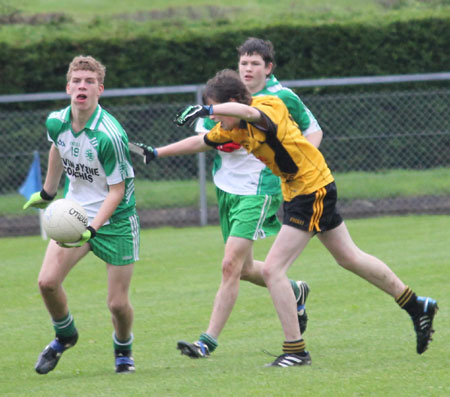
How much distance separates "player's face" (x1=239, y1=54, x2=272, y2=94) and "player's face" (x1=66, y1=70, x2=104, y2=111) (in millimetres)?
1384

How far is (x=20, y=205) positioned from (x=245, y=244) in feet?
27.8

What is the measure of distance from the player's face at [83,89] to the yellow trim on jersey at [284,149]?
0.88m

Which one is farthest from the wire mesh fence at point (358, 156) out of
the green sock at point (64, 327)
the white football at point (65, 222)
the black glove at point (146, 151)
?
the white football at point (65, 222)

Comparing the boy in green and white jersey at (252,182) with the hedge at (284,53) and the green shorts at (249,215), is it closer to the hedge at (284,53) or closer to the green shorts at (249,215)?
the green shorts at (249,215)

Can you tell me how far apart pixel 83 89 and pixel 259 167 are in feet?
5.49

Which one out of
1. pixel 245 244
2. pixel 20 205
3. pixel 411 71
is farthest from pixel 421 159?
pixel 245 244

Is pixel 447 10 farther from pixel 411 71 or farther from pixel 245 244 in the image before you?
pixel 245 244

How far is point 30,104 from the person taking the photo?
49.7 feet

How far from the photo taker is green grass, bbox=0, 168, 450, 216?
1420 cm

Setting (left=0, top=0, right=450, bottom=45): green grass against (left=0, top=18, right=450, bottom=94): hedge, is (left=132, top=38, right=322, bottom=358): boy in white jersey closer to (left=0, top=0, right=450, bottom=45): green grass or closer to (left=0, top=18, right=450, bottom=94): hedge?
(left=0, top=18, right=450, bottom=94): hedge

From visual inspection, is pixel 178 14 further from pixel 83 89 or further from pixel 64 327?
pixel 64 327

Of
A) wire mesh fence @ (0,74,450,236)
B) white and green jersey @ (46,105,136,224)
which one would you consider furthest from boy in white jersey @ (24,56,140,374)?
wire mesh fence @ (0,74,450,236)

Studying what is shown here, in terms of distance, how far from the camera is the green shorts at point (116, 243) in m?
6.04

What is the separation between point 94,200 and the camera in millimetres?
6168
